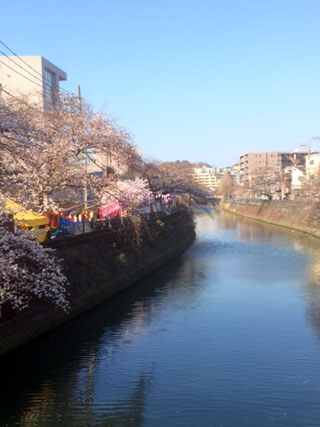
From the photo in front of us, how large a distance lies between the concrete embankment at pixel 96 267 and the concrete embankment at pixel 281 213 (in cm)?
1814

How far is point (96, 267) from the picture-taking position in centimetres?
2044

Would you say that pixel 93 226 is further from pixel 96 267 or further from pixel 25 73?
pixel 25 73

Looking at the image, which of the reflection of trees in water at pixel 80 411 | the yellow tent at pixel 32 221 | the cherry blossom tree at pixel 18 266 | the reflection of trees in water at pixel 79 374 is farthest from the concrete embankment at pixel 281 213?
the reflection of trees in water at pixel 80 411

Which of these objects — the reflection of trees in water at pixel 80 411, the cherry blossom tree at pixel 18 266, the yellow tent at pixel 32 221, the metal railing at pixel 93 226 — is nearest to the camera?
the reflection of trees in water at pixel 80 411

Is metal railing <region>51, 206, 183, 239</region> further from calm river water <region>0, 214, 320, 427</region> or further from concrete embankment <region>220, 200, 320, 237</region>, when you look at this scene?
concrete embankment <region>220, 200, 320, 237</region>

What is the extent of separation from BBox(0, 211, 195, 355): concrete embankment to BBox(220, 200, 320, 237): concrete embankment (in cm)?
1814

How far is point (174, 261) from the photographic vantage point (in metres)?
32.3

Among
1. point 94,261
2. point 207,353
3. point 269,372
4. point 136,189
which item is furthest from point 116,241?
point 269,372

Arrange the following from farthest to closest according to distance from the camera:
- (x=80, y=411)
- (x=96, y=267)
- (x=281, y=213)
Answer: (x=281, y=213) < (x=96, y=267) < (x=80, y=411)

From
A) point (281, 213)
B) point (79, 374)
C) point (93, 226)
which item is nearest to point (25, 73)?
point (93, 226)

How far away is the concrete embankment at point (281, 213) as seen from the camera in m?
46.1

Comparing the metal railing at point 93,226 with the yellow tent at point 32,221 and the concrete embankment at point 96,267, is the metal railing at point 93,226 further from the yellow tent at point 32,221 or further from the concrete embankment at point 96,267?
the yellow tent at point 32,221

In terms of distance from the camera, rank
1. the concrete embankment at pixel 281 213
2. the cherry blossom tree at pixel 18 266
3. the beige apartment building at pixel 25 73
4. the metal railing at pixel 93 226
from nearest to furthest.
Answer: the cherry blossom tree at pixel 18 266, the metal railing at pixel 93 226, the beige apartment building at pixel 25 73, the concrete embankment at pixel 281 213

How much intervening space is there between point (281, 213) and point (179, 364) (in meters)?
48.9
